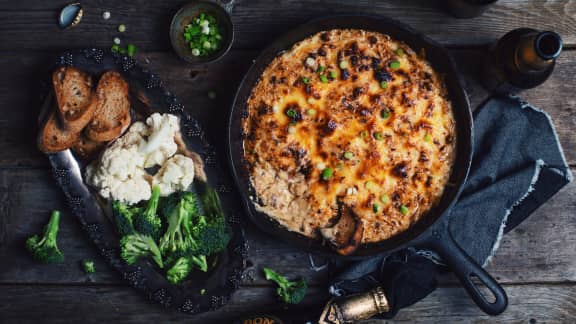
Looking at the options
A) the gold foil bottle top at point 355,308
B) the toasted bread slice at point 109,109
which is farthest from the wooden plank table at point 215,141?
the toasted bread slice at point 109,109

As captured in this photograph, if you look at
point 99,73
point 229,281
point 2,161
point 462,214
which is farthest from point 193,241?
point 462,214

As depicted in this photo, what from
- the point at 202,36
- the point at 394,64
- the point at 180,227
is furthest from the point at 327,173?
the point at 202,36

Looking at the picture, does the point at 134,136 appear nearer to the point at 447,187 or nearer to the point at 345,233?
the point at 345,233

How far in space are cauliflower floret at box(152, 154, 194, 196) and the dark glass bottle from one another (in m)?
2.12

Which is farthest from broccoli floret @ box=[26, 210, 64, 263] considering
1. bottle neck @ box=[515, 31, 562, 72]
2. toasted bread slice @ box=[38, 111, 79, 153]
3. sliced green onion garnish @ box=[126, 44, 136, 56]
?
bottle neck @ box=[515, 31, 562, 72]

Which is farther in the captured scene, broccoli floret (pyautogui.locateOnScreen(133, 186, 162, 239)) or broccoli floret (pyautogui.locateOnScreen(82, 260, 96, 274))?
broccoli floret (pyautogui.locateOnScreen(82, 260, 96, 274))

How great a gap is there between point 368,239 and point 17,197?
2510 millimetres

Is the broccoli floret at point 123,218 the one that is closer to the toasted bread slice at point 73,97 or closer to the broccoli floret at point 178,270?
the broccoli floret at point 178,270

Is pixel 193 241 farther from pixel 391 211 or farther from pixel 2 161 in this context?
pixel 2 161

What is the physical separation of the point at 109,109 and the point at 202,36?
31.1 inches

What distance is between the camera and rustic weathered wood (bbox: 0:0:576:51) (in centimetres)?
358

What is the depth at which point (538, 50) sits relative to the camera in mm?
3000

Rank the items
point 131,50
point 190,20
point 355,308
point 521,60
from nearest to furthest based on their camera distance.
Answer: point 521,60, point 355,308, point 190,20, point 131,50

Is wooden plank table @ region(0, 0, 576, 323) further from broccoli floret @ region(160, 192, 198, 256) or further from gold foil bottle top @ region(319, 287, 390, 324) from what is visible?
broccoli floret @ region(160, 192, 198, 256)
